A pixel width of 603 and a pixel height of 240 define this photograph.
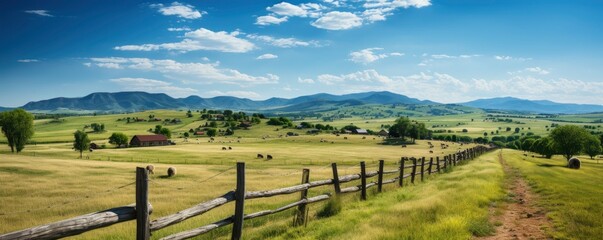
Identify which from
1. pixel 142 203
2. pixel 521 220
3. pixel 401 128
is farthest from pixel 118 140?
pixel 521 220

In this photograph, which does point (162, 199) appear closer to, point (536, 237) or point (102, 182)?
point (102, 182)

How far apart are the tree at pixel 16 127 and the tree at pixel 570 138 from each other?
389 ft

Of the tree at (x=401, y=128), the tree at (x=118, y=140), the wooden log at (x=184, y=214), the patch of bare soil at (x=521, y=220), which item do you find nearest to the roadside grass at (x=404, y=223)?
the patch of bare soil at (x=521, y=220)

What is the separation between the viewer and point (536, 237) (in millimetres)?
10258

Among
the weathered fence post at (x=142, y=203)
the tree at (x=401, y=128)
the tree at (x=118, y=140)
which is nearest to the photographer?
the weathered fence post at (x=142, y=203)

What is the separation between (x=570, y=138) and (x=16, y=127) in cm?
12044

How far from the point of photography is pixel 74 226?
658cm

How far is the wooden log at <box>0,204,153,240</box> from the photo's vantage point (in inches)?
232

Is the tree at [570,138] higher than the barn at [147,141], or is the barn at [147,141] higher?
the tree at [570,138]

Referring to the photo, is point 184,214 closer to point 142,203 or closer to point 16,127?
point 142,203

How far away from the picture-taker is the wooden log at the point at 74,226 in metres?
5.90

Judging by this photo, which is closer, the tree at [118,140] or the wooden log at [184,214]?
the wooden log at [184,214]

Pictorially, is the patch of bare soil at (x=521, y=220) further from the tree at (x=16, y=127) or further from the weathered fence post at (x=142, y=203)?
the tree at (x=16, y=127)

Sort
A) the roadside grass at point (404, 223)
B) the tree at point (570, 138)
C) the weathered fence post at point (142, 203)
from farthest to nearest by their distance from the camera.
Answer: the tree at point (570, 138), the roadside grass at point (404, 223), the weathered fence post at point (142, 203)
